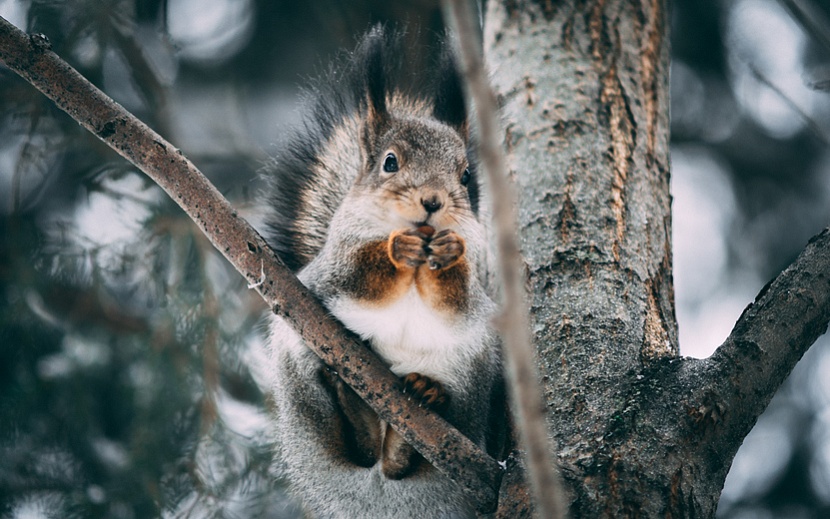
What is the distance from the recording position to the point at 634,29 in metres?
2.49

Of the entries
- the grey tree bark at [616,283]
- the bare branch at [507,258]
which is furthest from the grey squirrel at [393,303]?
the bare branch at [507,258]

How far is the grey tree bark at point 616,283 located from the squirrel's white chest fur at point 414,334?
236mm

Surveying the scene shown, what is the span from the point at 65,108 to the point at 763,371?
159 cm

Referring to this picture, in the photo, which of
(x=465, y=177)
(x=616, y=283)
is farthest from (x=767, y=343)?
(x=465, y=177)

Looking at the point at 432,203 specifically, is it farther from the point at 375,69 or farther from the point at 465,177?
the point at 375,69

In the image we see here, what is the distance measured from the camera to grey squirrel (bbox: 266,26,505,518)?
201 centimetres

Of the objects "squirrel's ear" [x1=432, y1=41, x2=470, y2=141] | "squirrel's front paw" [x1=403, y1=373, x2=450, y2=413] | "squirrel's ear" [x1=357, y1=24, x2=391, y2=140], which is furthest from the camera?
"squirrel's ear" [x1=432, y1=41, x2=470, y2=141]

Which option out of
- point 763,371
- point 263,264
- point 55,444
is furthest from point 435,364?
point 55,444

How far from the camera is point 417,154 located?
220cm

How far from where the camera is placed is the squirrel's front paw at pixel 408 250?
6.25 feet

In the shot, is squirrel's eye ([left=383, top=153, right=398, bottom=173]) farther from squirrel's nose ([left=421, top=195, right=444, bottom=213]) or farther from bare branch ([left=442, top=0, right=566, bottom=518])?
bare branch ([left=442, top=0, right=566, bottom=518])

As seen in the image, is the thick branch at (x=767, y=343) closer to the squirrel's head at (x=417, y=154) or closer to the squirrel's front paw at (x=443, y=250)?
the squirrel's front paw at (x=443, y=250)

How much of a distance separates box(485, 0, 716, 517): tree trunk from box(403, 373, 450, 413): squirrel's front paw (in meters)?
0.30

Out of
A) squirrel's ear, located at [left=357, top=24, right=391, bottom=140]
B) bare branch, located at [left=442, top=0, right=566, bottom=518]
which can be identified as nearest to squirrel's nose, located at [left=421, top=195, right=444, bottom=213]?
squirrel's ear, located at [left=357, top=24, right=391, bottom=140]
